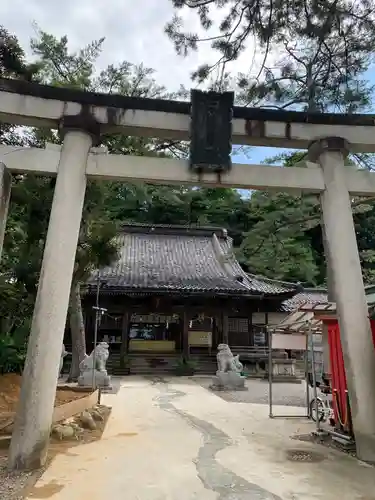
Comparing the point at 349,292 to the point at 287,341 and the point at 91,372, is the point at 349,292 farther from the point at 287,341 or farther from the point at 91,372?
the point at 91,372

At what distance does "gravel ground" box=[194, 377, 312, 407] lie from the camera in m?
11.3

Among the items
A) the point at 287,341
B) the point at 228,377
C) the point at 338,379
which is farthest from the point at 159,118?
the point at 228,377

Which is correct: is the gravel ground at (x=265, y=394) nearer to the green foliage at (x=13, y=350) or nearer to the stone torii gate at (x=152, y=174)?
the green foliage at (x=13, y=350)

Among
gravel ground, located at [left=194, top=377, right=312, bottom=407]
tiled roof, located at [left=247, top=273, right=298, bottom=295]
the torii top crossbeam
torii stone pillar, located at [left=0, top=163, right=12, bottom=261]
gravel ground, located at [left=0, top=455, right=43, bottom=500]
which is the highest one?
tiled roof, located at [left=247, top=273, right=298, bottom=295]

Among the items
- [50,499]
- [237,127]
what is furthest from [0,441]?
[237,127]

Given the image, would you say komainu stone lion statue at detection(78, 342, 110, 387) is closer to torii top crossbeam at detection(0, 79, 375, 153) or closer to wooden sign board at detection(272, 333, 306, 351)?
wooden sign board at detection(272, 333, 306, 351)

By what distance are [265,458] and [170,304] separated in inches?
Result: 585

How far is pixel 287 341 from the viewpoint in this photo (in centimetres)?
844

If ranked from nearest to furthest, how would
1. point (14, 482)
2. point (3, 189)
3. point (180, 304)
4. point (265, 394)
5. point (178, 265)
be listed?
point (14, 482) < point (3, 189) < point (265, 394) < point (180, 304) < point (178, 265)

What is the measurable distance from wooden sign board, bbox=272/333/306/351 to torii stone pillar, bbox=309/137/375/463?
3027mm

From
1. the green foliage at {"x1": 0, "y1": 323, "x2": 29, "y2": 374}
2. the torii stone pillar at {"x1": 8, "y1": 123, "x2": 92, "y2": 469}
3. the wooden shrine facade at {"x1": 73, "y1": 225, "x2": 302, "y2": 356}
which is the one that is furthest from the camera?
the wooden shrine facade at {"x1": 73, "y1": 225, "x2": 302, "y2": 356}

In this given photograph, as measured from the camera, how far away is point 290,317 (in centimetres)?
757

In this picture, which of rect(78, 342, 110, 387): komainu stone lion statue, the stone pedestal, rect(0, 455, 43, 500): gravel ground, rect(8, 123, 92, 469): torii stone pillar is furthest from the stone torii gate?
the stone pedestal

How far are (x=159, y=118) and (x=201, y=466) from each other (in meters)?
4.60
